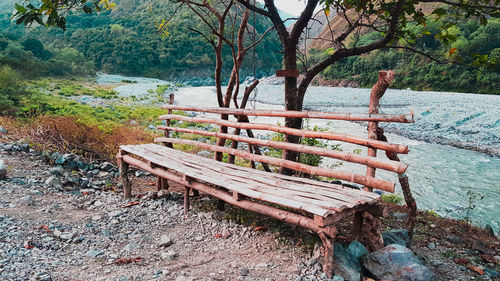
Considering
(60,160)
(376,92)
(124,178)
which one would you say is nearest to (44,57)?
(60,160)

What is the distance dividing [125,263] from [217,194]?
1.12 metres

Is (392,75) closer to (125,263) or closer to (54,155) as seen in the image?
(125,263)

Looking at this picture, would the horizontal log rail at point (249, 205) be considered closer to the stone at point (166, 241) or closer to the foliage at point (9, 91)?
the stone at point (166, 241)

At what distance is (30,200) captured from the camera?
14.3ft

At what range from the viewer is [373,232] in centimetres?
315

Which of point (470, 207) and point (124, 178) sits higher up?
point (124, 178)

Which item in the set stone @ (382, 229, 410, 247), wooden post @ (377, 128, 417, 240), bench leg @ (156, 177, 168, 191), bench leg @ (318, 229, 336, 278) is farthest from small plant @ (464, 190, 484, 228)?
bench leg @ (156, 177, 168, 191)

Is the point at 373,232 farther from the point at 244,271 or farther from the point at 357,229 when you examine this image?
the point at 244,271

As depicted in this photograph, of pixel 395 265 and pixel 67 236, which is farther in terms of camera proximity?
pixel 67 236

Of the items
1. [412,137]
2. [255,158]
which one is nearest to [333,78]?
[412,137]

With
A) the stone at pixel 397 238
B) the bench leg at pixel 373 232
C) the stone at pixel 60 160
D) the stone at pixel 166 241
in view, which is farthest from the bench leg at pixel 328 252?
the stone at pixel 60 160

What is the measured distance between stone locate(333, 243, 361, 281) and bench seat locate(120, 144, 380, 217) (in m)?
0.40

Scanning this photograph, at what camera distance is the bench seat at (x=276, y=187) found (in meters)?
2.80

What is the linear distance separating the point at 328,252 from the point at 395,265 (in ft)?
1.87
